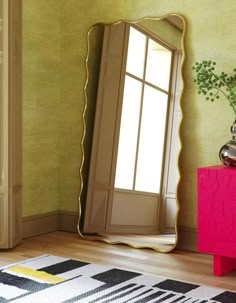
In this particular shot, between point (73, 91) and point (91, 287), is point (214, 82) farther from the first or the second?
point (91, 287)

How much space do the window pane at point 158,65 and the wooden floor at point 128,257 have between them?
1135mm

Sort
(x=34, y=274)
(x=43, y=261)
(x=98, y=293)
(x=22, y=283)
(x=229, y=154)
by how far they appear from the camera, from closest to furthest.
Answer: (x=98, y=293) → (x=22, y=283) → (x=34, y=274) → (x=229, y=154) → (x=43, y=261)

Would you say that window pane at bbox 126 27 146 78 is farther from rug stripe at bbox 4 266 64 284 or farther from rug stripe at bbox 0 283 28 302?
rug stripe at bbox 0 283 28 302

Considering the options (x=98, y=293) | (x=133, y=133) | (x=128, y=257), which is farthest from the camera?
(x=133, y=133)

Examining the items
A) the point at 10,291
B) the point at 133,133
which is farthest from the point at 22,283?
the point at 133,133

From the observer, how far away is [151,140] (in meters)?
3.70

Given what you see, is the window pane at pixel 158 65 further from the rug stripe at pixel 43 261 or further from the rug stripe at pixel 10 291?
the rug stripe at pixel 10 291

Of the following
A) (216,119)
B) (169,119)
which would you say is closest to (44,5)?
(169,119)

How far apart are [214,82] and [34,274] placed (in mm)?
1604

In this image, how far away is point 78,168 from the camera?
4203mm

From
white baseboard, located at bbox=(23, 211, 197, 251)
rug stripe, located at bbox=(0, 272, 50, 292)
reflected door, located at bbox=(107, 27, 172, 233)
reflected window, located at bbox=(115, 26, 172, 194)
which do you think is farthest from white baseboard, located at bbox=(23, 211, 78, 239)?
rug stripe, located at bbox=(0, 272, 50, 292)

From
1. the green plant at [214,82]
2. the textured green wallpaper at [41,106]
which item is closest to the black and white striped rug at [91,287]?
the textured green wallpaper at [41,106]

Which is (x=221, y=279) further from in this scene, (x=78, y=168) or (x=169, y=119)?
(x=78, y=168)

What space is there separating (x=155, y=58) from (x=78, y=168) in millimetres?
1091
